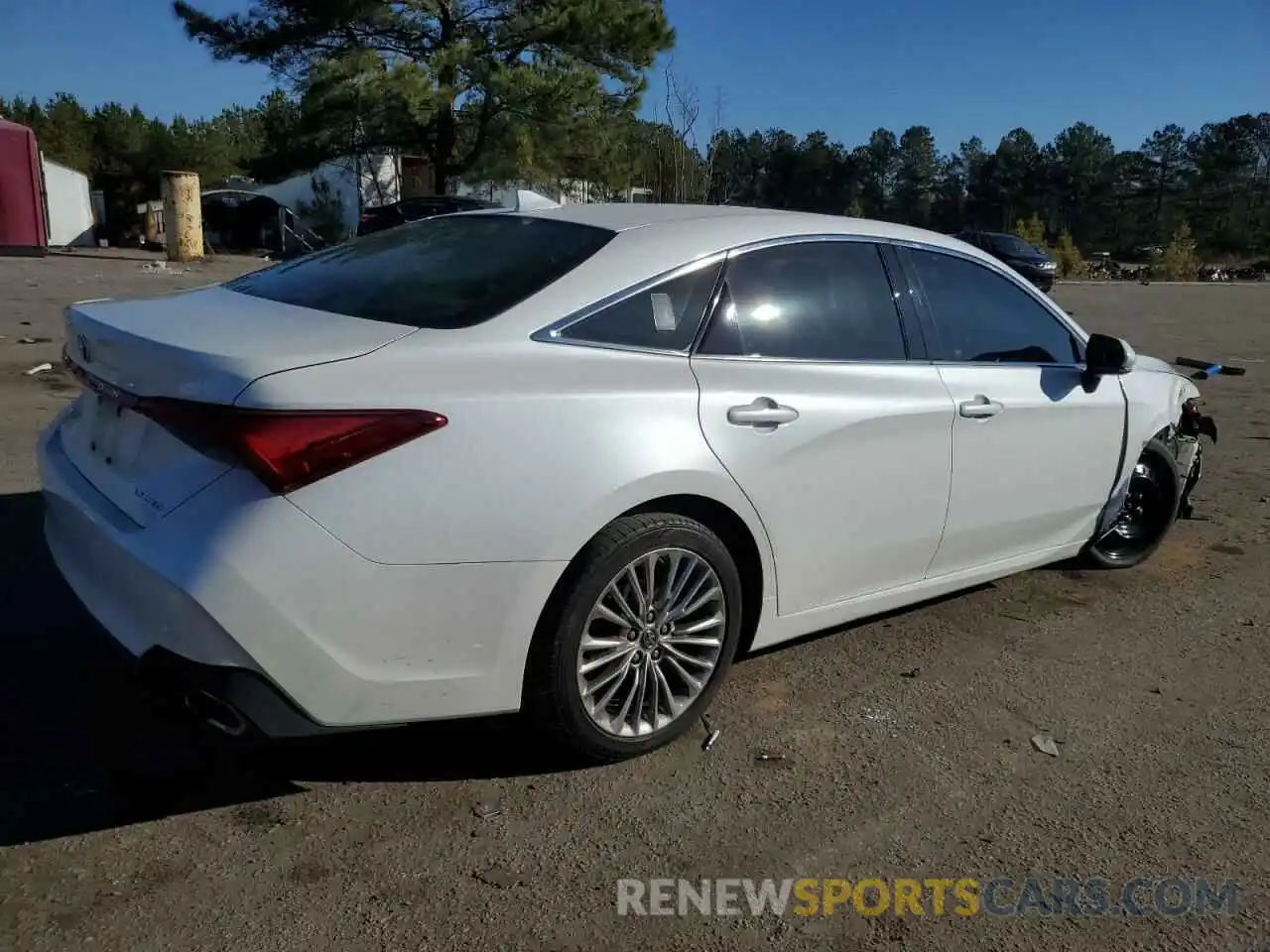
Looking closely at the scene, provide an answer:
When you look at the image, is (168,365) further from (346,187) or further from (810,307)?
(346,187)

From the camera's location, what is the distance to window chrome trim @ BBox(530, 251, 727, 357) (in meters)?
2.97

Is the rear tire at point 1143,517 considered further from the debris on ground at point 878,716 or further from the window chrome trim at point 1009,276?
the debris on ground at point 878,716

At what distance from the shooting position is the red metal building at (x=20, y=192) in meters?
23.1

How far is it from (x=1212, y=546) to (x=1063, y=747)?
9.32 feet

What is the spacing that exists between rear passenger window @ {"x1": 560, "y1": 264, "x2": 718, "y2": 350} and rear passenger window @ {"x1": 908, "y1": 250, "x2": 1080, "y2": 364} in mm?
1084

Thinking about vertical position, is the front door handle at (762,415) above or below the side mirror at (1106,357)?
below

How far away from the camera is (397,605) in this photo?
8.56 ft

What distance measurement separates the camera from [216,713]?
2574 millimetres

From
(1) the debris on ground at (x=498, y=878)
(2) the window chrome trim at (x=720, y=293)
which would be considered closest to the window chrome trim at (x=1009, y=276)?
(2) the window chrome trim at (x=720, y=293)

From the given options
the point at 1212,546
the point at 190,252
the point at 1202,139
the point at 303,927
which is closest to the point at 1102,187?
the point at 1202,139

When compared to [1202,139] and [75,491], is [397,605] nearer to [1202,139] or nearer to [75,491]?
[75,491]

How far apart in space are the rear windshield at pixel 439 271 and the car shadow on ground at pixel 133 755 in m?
1.15

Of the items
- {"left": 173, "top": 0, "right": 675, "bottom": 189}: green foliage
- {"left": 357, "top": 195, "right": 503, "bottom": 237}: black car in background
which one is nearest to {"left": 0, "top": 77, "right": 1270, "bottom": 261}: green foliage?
{"left": 173, "top": 0, "right": 675, "bottom": 189}: green foliage

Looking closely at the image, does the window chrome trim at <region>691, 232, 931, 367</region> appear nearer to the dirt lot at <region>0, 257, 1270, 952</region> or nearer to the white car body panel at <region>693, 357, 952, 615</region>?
the white car body panel at <region>693, 357, 952, 615</region>
